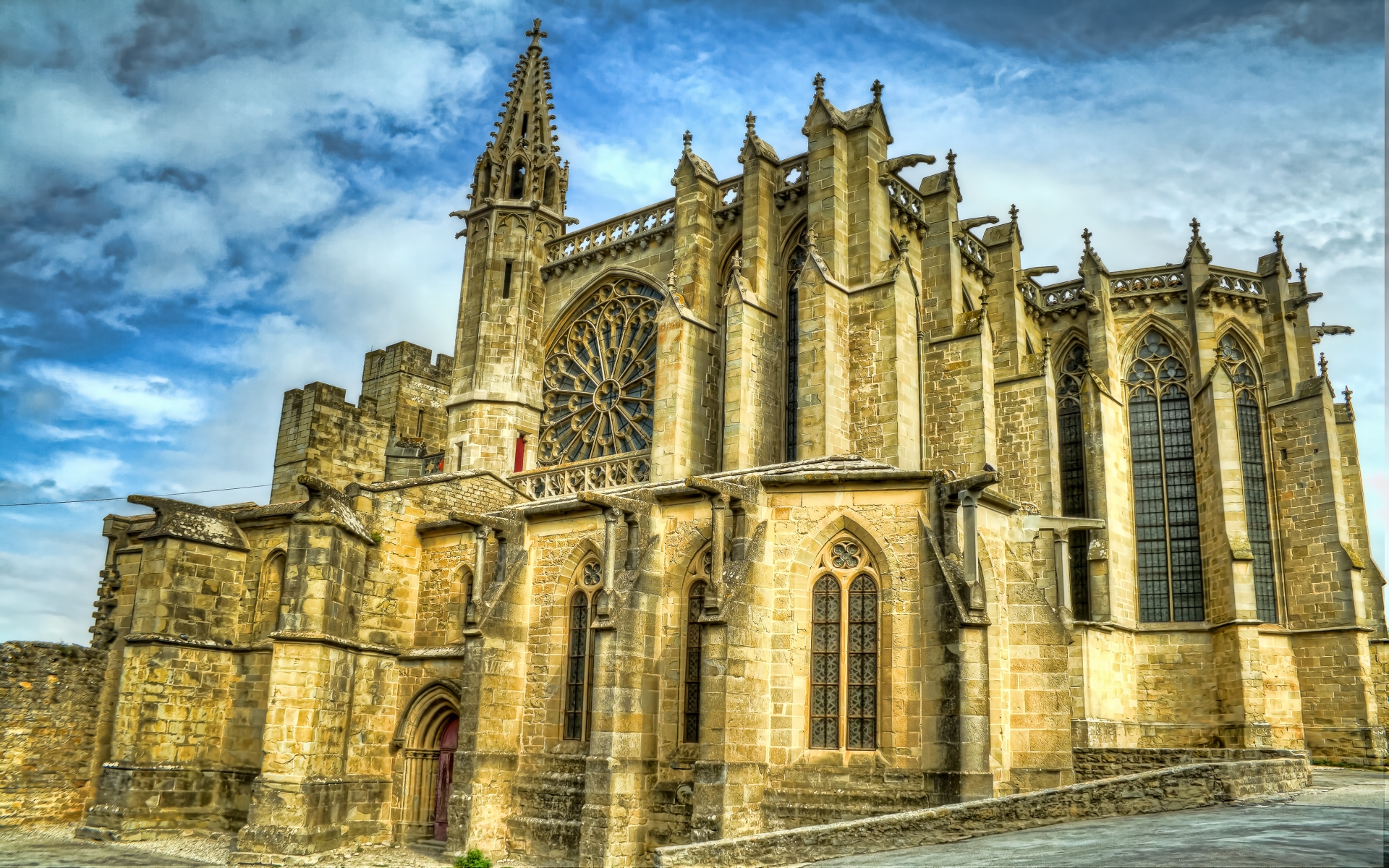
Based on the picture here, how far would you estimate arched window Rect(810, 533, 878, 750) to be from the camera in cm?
1468

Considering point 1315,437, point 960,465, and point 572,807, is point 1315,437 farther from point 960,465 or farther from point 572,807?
point 572,807

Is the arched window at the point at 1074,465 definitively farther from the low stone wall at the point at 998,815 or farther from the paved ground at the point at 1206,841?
the low stone wall at the point at 998,815

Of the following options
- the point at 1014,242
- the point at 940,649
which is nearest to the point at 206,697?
the point at 940,649

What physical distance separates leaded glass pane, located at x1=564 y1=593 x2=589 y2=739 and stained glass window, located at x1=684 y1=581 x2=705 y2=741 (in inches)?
83.9

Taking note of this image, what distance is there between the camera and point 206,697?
20.5 metres

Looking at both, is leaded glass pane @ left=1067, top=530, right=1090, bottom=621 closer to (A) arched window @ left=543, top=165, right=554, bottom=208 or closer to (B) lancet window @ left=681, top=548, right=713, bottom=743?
(B) lancet window @ left=681, top=548, right=713, bottom=743

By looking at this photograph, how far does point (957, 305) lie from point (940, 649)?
981cm

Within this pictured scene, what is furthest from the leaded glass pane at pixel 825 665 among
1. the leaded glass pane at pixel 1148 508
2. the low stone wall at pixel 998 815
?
the leaded glass pane at pixel 1148 508

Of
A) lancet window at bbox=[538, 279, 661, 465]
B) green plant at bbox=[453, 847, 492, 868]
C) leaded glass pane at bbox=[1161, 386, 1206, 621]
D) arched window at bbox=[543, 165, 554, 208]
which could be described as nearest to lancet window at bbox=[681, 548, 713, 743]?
green plant at bbox=[453, 847, 492, 868]

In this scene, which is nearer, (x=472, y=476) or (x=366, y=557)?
(x=366, y=557)

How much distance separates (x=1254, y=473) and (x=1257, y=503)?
2.40ft

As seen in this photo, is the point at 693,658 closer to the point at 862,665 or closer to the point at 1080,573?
the point at 862,665

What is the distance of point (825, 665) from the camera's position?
15.1 meters

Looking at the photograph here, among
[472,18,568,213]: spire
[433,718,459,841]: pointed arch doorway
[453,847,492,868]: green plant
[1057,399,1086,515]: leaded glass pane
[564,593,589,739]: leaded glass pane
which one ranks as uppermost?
[472,18,568,213]: spire
